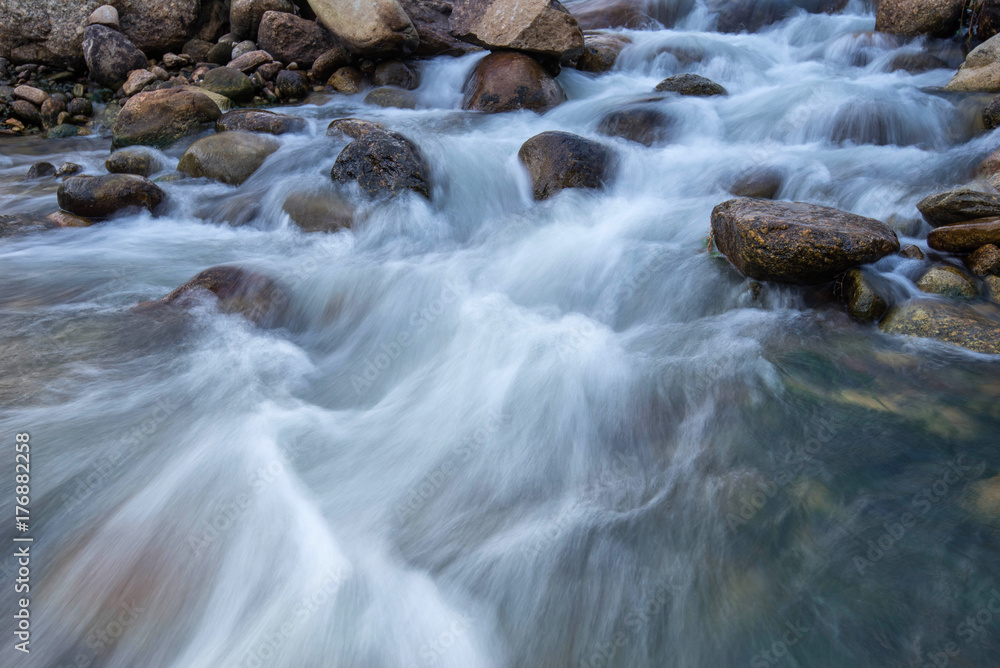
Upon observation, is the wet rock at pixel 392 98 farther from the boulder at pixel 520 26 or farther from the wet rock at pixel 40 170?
the wet rock at pixel 40 170

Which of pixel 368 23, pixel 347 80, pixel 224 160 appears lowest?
pixel 224 160

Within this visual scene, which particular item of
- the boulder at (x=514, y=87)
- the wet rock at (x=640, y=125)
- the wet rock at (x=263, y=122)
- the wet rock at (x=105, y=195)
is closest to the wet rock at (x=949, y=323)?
the wet rock at (x=640, y=125)

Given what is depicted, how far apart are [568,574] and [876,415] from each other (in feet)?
6.36

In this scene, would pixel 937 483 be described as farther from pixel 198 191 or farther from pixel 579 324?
pixel 198 191

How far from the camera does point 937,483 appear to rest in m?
2.64

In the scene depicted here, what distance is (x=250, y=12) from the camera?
1052 centimetres

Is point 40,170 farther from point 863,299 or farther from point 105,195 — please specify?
point 863,299

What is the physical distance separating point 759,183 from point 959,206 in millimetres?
1829

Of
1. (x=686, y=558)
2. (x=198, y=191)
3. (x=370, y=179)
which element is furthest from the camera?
(x=198, y=191)

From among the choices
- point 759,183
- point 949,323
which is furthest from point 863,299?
point 759,183

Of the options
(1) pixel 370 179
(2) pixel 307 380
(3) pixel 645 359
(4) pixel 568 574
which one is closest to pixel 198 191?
(1) pixel 370 179

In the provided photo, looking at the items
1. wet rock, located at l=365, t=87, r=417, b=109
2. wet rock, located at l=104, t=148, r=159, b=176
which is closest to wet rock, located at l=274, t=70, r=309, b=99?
wet rock, located at l=365, t=87, r=417, b=109

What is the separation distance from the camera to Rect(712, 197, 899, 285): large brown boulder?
3.83 metres

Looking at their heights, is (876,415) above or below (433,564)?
above
